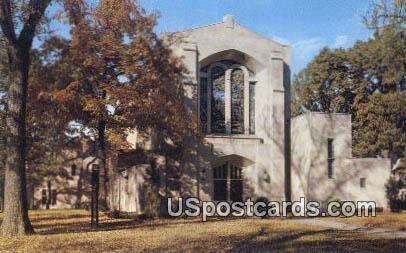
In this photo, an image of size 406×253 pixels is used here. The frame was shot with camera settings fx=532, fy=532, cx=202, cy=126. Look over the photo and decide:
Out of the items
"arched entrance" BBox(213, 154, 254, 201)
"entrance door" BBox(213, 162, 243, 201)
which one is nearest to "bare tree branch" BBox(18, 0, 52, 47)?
"arched entrance" BBox(213, 154, 254, 201)

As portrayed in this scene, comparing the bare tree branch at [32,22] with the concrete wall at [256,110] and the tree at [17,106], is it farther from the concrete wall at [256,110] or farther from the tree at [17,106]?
the concrete wall at [256,110]

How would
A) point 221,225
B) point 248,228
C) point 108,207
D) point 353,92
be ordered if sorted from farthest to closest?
point 353,92, point 108,207, point 221,225, point 248,228

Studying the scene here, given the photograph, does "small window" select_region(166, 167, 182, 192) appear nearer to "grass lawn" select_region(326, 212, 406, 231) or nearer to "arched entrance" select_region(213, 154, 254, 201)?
"arched entrance" select_region(213, 154, 254, 201)

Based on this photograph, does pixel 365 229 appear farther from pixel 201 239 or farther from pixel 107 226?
pixel 107 226

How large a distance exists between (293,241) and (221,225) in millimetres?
5909

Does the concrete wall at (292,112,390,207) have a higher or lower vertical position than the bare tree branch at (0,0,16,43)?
lower

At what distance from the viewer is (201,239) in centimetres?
1647

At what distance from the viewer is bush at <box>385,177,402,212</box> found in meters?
29.3

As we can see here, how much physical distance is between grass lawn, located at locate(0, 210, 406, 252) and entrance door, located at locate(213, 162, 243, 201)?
8.11m

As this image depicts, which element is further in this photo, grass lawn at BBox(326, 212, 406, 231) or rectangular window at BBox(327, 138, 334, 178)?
A: rectangular window at BBox(327, 138, 334, 178)

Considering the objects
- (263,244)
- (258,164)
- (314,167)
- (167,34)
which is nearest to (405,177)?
(314,167)

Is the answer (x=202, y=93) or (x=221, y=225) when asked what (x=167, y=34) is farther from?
(x=221, y=225)

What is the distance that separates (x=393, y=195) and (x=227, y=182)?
9.18 m

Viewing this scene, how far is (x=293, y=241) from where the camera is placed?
1591 centimetres
